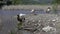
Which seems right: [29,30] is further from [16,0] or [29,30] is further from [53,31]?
[16,0]

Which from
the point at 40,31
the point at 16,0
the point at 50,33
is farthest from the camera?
the point at 40,31

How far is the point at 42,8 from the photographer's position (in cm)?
1817

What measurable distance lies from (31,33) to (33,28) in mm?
665

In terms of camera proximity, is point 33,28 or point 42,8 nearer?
point 33,28

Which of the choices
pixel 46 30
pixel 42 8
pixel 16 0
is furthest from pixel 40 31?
pixel 42 8

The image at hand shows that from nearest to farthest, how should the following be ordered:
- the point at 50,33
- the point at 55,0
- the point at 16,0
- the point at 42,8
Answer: the point at 16,0, the point at 55,0, the point at 50,33, the point at 42,8

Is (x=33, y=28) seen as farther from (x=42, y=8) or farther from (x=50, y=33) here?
(x=42, y=8)

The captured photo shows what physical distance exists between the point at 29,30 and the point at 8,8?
11.5 meters

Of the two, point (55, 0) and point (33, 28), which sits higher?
point (55, 0)

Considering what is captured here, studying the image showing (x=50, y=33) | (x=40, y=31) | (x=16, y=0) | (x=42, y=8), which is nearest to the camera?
(x=16, y=0)

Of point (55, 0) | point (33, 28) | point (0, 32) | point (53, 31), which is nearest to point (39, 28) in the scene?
point (33, 28)

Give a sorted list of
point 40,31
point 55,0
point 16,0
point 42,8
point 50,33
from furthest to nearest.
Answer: point 42,8
point 40,31
point 50,33
point 55,0
point 16,0

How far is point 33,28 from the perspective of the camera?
7.77 m

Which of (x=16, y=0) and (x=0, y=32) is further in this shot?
(x=0, y=32)
